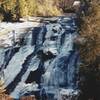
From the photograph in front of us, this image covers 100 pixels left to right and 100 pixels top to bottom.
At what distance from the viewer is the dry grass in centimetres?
4669

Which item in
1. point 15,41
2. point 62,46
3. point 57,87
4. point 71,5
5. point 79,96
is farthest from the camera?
point 71,5

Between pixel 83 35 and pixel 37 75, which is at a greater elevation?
pixel 83 35

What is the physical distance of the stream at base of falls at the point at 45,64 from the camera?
49188 millimetres

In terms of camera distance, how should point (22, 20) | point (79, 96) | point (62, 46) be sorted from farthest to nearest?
point (22, 20)
point (62, 46)
point (79, 96)

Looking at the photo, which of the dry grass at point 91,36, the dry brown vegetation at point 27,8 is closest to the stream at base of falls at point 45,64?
the dry grass at point 91,36

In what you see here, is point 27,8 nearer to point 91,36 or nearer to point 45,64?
point 45,64

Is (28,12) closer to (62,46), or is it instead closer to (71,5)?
(71,5)

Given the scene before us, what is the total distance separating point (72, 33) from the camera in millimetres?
55969

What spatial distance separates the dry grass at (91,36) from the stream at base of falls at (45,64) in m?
2.17

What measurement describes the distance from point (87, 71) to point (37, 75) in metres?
6.94

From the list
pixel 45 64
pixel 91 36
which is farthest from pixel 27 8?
pixel 91 36

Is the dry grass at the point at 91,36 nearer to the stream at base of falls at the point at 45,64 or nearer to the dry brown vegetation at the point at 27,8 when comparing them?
the stream at base of falls at the point at 45,64

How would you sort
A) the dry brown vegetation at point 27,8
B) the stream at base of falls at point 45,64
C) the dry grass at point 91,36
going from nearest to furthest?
the dry grass at point 91,36
the stream at base of falls at point 45,64
the dry brown vegetation at point 27,8

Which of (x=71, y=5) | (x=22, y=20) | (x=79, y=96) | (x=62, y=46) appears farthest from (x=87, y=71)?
(x=71, y=5)
